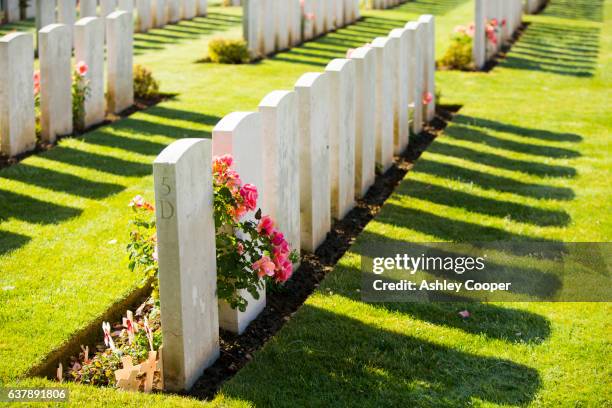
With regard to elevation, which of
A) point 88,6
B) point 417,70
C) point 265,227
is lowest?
point 265,227

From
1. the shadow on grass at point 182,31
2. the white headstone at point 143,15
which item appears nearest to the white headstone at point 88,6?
the shadow on grass at point 182,31

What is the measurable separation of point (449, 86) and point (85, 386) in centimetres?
845

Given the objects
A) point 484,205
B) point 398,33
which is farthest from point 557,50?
point 484,205

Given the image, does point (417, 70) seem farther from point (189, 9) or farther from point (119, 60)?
point (189, 9)

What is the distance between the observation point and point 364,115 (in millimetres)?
7457

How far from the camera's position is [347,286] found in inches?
226

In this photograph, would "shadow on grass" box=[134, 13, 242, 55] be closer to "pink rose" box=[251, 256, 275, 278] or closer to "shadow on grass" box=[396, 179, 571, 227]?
"shadow on grass" box=[396, 179, 571, 227]

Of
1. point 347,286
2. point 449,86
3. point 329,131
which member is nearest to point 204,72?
A: point 449,86

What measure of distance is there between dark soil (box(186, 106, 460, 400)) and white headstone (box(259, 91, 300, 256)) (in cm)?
28

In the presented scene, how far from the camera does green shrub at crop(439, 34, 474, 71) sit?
43.8 feet

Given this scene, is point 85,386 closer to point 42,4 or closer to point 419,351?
point 419,351

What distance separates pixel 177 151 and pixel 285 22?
1067cm

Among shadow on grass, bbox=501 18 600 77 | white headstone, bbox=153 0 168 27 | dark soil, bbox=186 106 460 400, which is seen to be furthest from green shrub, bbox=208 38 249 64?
dark soil, bbox=186 106 460 400

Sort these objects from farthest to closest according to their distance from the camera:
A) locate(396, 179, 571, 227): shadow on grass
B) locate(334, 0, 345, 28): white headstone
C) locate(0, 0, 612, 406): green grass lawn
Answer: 1. locate(334, 0, 345, 28): white headstone
2. locate(396, 179, 571, 227): shadow on grass
3. locate(0, 0, 612, 406): green grass lawn
